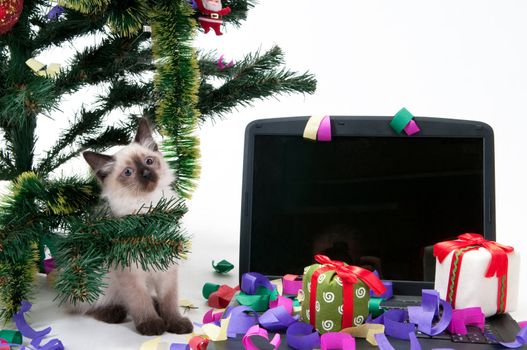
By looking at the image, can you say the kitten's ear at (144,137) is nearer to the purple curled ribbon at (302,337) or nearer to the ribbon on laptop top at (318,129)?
the ribbon on laptop top at (318,129)

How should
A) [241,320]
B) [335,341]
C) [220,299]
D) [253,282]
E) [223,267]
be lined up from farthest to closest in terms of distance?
[223,267] → [220,299] → [253,282] → [241,320] → [335,341]

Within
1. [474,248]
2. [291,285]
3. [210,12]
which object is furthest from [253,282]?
[210,12]

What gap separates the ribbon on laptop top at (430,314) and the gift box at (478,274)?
3cm

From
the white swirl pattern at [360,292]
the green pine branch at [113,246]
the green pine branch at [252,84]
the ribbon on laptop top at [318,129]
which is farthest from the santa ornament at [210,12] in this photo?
the white swirl pattern at [360,292]

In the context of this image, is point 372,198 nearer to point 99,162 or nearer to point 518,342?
point 518,342

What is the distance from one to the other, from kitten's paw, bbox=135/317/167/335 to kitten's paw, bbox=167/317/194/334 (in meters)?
0.02

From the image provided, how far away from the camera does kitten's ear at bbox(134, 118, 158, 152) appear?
4.63ft

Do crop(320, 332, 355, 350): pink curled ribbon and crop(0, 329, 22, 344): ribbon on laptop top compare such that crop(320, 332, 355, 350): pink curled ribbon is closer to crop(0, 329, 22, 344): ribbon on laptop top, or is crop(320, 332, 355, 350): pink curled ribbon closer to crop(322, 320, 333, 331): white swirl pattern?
crop(322, 320, 333, 331): white swirl pattern

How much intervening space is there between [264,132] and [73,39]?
18.0 inches

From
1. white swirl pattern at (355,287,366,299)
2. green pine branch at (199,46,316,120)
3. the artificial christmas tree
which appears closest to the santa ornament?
the artificial christmas tree

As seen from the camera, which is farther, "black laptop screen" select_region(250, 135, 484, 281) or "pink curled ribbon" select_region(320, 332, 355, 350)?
"black laptop screen" select_region(250, 135, 484, 281)

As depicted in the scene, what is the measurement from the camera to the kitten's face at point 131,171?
53.7 inches

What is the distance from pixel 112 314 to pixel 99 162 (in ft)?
1.01

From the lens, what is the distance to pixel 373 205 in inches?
57.0
